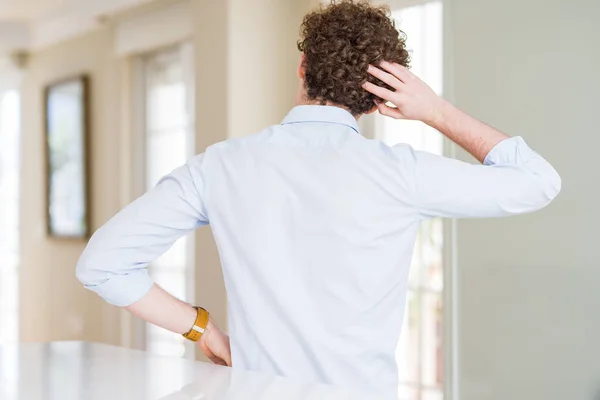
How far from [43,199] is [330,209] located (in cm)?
484

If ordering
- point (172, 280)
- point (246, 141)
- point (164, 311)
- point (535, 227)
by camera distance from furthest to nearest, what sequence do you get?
point (172, 280), point (535, 227), point (164, 311), point (246, 141)

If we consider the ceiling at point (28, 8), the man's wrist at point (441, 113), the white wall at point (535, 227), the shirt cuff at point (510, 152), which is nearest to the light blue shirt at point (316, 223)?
the shirt cuff at point (510, 152)

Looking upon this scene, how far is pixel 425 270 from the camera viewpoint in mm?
3086

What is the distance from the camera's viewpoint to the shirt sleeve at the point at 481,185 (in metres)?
1.07

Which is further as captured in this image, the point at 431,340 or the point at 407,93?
the point at 431,340

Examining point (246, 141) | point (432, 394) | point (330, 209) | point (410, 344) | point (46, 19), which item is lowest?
point (432, 394)

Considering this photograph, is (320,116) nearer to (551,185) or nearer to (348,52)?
(348,52)

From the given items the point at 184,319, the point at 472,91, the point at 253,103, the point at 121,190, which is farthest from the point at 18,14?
the point at 184,319

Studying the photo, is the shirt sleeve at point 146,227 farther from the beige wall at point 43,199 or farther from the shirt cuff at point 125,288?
the beige wall at point 43,199

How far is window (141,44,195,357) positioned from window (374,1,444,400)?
1417mm

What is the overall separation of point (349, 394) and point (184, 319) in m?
0.45

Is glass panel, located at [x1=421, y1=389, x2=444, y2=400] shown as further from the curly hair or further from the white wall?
the curly hair

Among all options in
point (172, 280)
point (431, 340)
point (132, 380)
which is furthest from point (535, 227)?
point (172, 280)

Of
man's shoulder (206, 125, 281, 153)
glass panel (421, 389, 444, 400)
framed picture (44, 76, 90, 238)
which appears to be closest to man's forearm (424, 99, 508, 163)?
man's shoulder (206, 125, 281, 153)
